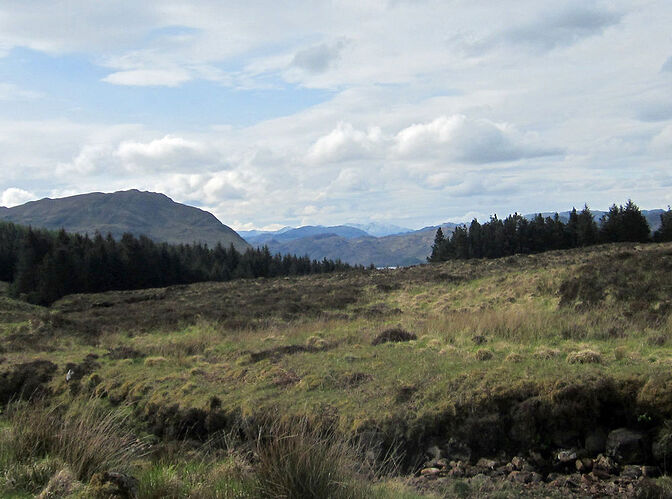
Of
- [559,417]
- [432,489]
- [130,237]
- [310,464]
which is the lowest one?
[432,489]

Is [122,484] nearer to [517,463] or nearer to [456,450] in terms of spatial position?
[456,450]

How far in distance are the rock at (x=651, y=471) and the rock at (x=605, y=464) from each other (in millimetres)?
312

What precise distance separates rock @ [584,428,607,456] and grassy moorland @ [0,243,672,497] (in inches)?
1.5

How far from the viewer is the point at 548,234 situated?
7600cm

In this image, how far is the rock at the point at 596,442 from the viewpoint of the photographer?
6762 mm

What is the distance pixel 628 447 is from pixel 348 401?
13.5 feet

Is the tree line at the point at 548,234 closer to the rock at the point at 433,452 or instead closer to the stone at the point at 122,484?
the rock at the point at 433,452

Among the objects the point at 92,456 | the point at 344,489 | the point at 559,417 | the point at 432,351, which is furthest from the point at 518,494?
the point at 432,351

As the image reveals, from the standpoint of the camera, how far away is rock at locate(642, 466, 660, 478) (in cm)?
614

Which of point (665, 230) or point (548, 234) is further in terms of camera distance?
point (548, 234)

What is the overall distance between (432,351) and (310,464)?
7.29m

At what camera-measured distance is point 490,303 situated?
69.9ft

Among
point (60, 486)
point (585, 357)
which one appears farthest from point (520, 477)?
point (60, 486)

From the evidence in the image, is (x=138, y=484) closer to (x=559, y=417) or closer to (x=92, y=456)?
(x=92, y=456)
